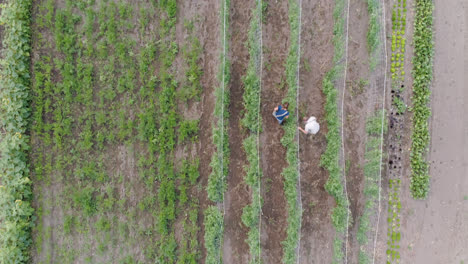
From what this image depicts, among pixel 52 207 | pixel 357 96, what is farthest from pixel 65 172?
pixel 357 96

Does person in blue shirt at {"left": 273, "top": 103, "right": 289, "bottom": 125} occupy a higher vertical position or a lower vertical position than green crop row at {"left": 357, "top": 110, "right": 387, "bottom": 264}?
higher

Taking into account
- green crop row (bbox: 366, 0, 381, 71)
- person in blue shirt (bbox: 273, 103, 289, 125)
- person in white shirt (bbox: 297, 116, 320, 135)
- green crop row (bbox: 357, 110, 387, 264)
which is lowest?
green crop row (bbox: 357, 110, 387, 264)

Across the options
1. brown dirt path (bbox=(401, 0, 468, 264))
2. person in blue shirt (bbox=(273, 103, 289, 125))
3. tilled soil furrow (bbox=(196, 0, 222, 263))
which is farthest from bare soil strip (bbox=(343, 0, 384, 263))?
tilled soil furrow (bbox=(196, 0, 222, 263))

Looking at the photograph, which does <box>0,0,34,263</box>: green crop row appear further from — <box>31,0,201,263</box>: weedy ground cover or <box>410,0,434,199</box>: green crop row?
<box>410,0,434,199</box>: green crop row

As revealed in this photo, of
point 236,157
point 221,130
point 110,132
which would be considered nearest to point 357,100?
point 236,157

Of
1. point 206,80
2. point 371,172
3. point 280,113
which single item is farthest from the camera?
point 206,80

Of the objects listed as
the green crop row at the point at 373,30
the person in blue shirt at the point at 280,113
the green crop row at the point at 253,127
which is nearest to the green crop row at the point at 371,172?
the green crop row at the point at 373,30

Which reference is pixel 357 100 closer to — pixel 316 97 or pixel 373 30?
pixel 316 97

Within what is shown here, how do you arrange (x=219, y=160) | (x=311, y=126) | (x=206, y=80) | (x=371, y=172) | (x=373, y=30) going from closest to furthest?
1. (x=311, y=126)
2. (x=373, y=30)
3. (x=371, y=172)
4. (x=219, y=160)
5. (x=206, y=80)
